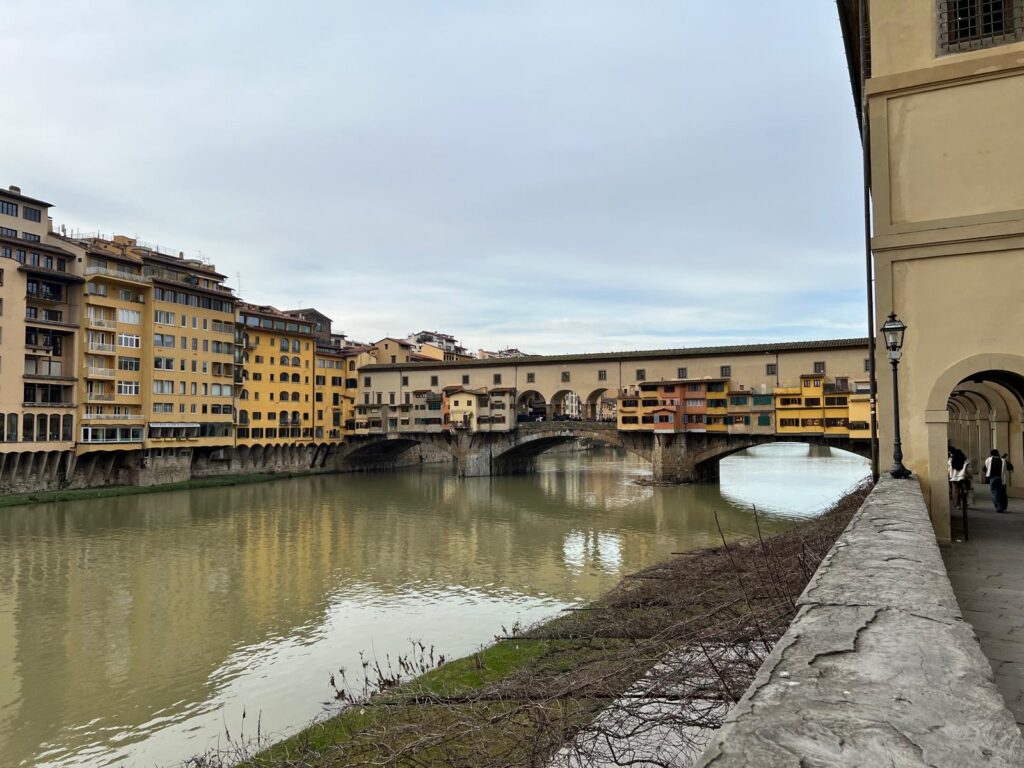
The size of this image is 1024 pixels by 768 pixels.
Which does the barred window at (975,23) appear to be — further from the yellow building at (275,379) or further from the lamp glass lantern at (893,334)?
the yellow building at (275,379)

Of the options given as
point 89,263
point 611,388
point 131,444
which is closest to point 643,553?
point 611,388

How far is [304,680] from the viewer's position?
1173cm

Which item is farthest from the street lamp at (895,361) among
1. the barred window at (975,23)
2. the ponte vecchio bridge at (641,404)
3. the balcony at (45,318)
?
the balcony at (45,318)

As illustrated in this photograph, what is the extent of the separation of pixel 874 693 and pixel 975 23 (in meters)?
10.2

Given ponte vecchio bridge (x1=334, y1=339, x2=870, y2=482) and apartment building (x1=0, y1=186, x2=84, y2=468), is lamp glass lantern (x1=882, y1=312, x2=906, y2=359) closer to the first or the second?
ponte vecchio bridge (x1=334, y1=339, x2=870, y2=482)

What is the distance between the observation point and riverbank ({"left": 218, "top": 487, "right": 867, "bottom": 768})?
15.3 feet

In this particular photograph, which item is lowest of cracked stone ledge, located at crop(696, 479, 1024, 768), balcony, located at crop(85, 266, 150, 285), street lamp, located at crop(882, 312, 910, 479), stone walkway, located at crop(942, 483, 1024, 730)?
stone walkway, located at crop(942, 483, 1024, 730)

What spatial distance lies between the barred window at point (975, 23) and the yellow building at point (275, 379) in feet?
152

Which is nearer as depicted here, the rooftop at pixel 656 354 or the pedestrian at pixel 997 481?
the pedestrian at pixel 997 481

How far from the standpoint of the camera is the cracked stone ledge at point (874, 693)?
1773mm

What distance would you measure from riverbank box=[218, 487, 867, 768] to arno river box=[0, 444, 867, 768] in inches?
74.8

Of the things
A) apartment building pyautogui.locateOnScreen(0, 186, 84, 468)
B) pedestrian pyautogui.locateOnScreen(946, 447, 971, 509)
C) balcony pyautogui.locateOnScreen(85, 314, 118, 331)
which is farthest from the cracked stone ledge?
balcony pyautogui.locateOnScreen(85, 314, 118, 331)

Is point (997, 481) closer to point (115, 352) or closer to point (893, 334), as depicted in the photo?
point (893, 334)

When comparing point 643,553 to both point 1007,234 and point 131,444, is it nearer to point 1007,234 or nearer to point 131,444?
point 1007,234
